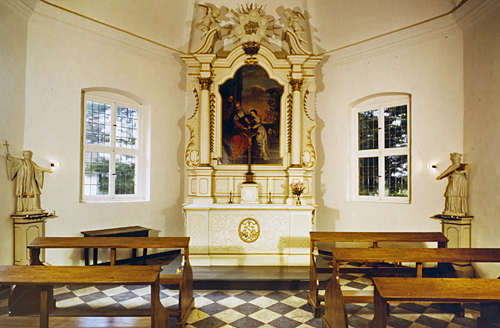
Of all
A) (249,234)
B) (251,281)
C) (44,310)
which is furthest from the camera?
(249,234)

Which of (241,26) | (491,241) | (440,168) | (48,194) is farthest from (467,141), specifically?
(48,194)

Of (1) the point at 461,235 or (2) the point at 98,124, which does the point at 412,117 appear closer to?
(1) the point at 461,235

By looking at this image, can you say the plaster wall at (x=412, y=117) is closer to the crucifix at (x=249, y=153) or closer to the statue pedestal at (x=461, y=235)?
the statue pedestal at (x=461, y=235)

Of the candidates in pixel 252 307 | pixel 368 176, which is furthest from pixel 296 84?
pixel 252 307

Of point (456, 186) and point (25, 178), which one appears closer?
point (25, 178)

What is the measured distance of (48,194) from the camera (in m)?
5.22

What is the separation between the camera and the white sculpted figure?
466cm

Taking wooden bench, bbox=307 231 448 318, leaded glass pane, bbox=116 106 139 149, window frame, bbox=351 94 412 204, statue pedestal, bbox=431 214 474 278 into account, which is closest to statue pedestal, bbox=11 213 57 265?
leaded glass pane, bbox=116 106 139 149

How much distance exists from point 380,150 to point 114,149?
4.96 meters

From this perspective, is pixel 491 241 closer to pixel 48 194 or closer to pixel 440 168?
pixel 440 168

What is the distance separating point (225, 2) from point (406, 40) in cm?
354

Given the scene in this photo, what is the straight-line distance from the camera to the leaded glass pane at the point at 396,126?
611cm

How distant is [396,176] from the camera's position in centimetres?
619

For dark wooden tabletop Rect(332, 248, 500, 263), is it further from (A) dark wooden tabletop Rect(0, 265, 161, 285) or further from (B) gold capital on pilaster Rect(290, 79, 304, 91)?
(B) gold capital on pilaster Rect(290, 79, 304, 91)
